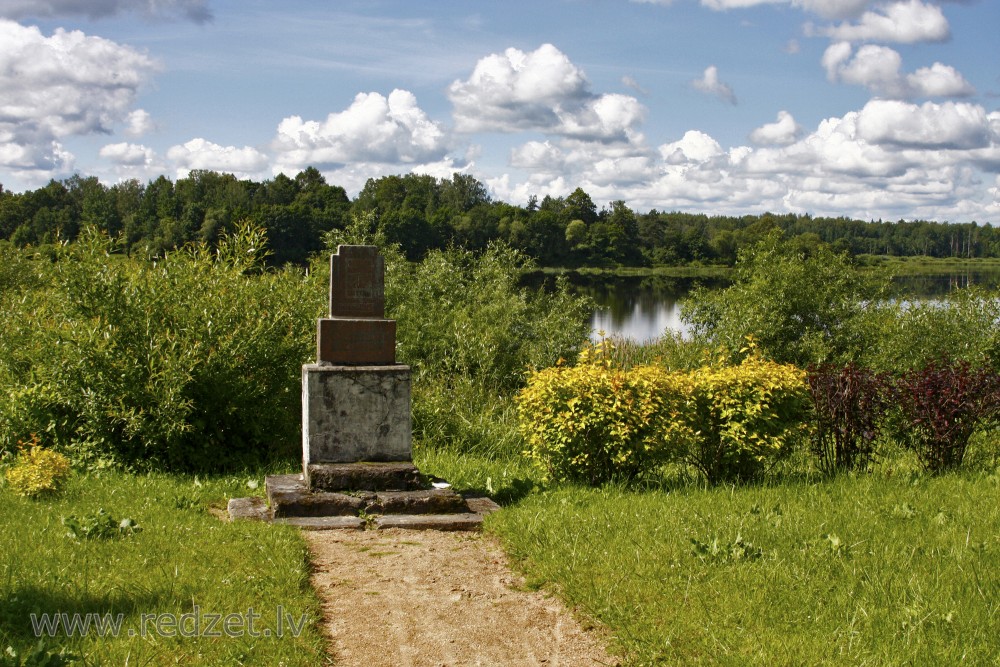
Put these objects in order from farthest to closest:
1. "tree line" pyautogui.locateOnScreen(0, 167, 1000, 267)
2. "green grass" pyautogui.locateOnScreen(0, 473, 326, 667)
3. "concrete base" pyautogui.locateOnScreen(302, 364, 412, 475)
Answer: "tree line" pyautogui.locateOnScreen(0, 167, 1000, 267), "concrete base" pyautogui.locateOnScreen(302, 364, 412, 475), "green grass" pyautogui.locateOnScreen(0, 473, 326, 667)

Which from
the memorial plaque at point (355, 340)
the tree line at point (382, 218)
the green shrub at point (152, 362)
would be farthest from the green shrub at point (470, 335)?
the tree line at point (382, 218)

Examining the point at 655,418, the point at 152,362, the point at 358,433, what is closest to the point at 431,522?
the point at 358,433

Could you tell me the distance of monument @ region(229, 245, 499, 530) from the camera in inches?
284

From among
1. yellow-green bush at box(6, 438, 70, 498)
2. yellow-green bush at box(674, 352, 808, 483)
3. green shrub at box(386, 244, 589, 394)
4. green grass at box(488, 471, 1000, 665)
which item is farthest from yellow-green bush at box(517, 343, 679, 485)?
green shrub at box(386, 244, 589, 394)

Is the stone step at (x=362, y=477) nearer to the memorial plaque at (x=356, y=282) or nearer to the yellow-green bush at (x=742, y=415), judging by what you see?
the memorial plaque at (x=356, y=282)

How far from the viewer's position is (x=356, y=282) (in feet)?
26.3

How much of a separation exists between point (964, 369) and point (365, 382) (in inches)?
220

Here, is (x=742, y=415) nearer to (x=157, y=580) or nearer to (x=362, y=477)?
(x=362, y=477)

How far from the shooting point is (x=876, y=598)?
190 inches

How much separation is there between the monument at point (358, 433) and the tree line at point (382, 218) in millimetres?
29296

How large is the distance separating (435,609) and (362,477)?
246 cm

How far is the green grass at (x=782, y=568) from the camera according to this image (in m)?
4.36

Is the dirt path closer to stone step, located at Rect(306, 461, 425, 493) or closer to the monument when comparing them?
the monument

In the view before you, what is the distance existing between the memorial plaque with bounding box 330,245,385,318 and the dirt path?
2.18 meters
